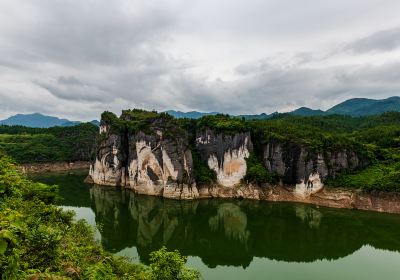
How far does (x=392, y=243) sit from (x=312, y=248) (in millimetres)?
7220

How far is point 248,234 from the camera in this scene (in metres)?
30.8

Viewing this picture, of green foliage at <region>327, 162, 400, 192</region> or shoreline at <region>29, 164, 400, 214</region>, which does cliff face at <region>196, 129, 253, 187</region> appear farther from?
green foliage at <region>327, 162, 400, 192</region>

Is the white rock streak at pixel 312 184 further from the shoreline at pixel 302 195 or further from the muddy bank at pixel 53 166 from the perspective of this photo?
the muddy bank at pixel 53 166

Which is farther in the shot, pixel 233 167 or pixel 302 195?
pixel 233 167

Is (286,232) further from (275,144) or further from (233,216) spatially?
(275,144)

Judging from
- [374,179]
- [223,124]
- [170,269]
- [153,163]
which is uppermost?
[223,124]

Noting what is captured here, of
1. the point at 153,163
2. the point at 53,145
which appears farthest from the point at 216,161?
the point at 53,145

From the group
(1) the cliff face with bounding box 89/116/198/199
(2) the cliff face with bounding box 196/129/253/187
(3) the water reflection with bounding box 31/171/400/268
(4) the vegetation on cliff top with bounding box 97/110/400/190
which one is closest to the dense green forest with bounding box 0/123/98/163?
(1) the cliff face with bounding box 89/116/198/199

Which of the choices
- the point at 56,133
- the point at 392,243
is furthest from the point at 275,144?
the point at 56,133

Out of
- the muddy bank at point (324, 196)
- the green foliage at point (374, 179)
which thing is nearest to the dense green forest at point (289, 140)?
the green foliage at point (374, 179)

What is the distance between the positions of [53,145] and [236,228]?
56.3 meters

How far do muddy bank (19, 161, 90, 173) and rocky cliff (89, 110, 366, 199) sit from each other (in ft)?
89.3

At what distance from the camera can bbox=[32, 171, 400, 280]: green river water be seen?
22.8 meters

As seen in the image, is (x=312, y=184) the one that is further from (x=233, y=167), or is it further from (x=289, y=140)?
(x=233, y=167)
